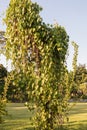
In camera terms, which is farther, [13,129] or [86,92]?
[86,92]

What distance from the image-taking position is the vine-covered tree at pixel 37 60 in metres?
10.9

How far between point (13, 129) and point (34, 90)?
13017 mm

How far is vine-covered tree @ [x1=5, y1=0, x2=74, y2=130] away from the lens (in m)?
10.9

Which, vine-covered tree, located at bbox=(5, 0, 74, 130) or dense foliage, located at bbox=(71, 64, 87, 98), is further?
dense foliage, located at bbox=(71, 64, 87, 98)

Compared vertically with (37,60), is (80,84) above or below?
below

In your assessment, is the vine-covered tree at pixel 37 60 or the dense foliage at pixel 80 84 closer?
the vine-covered tree at pixel 37 60

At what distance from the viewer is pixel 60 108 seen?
11281 millimetres

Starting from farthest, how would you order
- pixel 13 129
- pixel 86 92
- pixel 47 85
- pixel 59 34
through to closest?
pixel 86 92
pixel 13 129
pixel 59 34
pixel 47 85

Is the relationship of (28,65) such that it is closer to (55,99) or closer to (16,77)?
(16,77)

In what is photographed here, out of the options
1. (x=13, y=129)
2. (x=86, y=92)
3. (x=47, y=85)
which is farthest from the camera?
(x=86, y=92)

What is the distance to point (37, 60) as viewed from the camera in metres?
11.1

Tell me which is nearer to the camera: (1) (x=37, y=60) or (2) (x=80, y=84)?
(1) (x=37, y=60)

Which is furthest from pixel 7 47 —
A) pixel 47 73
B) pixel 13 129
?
pixel 13 129

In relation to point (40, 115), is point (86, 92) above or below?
above
